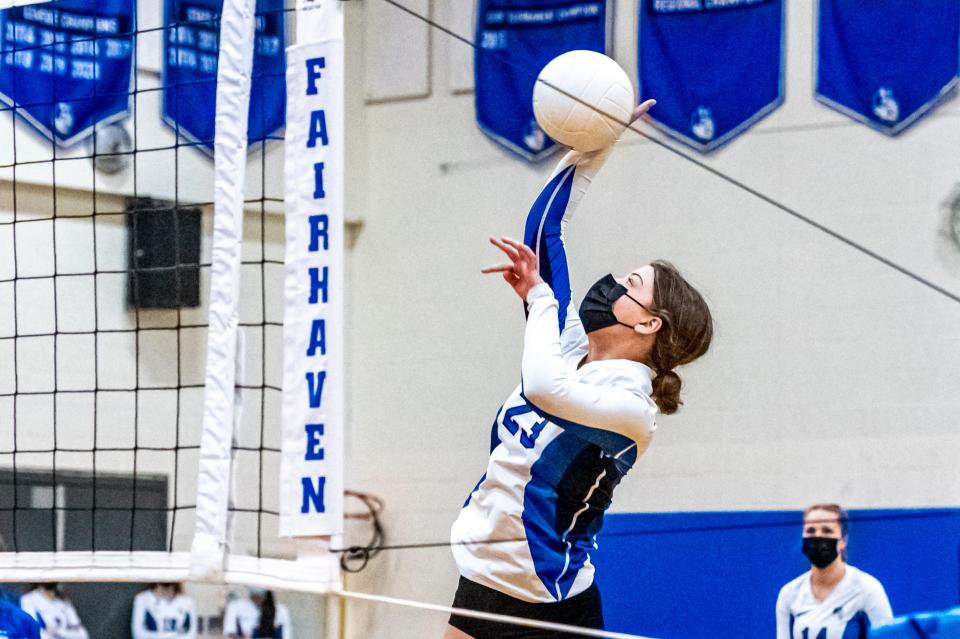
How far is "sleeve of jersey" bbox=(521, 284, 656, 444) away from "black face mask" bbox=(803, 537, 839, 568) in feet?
3.85

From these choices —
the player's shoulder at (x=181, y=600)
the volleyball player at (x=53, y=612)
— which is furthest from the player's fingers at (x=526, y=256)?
the player's shoulder at (x=181, y=600)

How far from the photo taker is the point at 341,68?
147 inches

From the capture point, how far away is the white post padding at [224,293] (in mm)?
3744

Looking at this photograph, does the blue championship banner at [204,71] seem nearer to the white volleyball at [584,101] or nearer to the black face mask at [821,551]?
the white volleyball at [584,101]

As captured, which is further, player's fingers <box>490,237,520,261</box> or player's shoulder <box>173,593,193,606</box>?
player's shoulder <box>173,593,193,606</box>

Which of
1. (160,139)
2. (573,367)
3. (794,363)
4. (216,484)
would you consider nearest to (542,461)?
(573,367)

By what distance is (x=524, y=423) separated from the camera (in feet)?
9.50

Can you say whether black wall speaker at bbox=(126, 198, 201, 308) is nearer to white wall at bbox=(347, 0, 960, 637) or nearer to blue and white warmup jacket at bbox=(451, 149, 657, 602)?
white wall at bbox=(347, 0, 960, 637)

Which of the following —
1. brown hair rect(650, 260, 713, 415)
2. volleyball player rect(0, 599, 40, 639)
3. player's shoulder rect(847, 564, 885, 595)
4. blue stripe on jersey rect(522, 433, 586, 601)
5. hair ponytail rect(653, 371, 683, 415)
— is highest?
brown hair rect(650, 260, 713, 415)

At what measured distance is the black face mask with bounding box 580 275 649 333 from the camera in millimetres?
2975

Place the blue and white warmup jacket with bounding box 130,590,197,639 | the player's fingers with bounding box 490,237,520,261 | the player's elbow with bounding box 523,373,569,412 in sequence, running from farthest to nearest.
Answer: the blue and white warmup jacket with bounding box 130,590,197,639, the player's fingers with bounding box 490,237,520,261, the player's elbow with bounding box 523,373,569,412

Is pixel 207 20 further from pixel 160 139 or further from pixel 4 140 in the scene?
pixel 4 140

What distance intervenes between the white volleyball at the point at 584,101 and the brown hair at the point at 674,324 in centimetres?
35

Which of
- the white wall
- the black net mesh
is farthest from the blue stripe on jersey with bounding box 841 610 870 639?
the black net mesh
